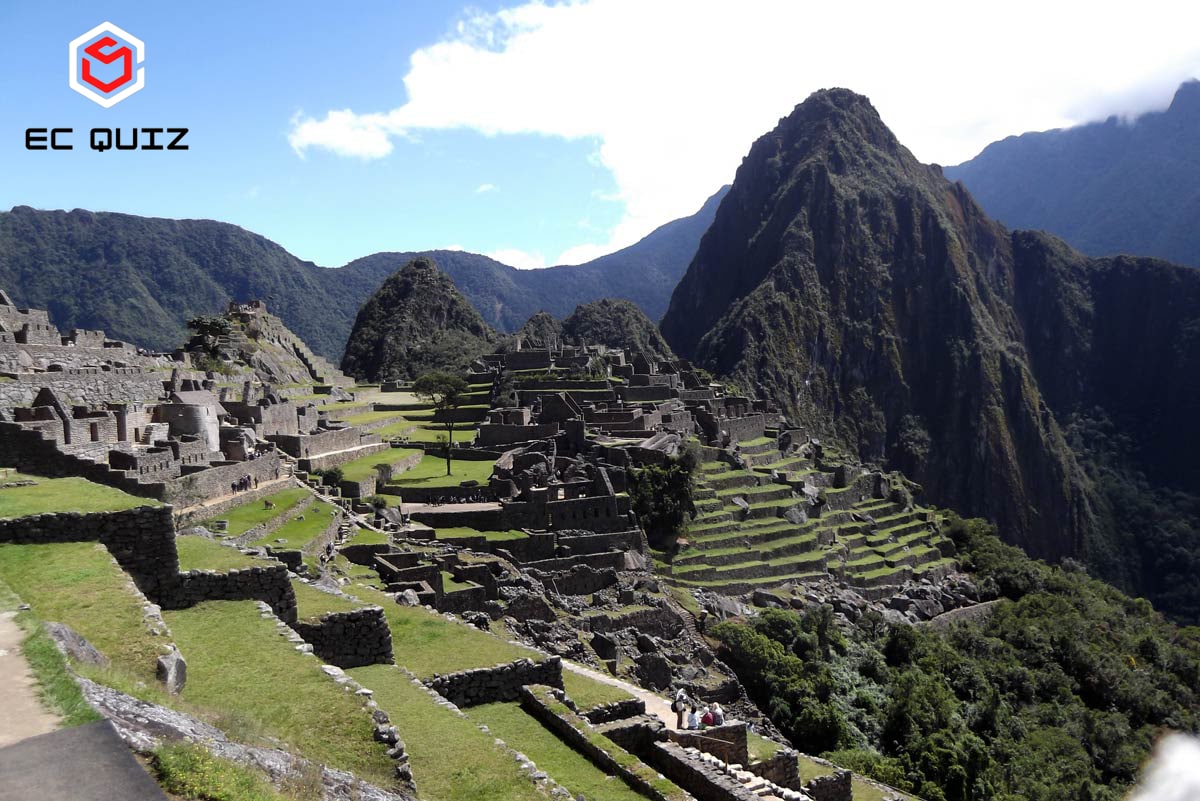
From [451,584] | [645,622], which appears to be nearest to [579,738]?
[451,584]

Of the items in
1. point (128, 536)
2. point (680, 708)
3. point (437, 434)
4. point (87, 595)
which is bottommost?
point (680, 708)

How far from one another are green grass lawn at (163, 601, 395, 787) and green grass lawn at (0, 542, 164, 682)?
540 mm

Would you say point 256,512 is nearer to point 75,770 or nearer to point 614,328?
point 75,770

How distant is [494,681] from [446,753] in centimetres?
235

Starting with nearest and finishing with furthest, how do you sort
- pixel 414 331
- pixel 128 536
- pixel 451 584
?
1. pixel 128 536
2. pixel 451 584
3. pixel 414 331

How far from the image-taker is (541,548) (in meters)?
28.2

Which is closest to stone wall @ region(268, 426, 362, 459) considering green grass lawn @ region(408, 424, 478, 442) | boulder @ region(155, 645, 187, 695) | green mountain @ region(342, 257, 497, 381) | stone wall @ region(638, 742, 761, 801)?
green grass lawn @ region(408, 424, 478, 442)

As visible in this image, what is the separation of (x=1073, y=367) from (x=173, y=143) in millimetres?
216607

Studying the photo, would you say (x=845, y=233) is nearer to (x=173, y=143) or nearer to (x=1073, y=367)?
(x=1073, y=367)

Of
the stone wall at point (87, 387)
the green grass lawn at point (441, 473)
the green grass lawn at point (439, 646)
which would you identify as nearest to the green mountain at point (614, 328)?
the green grass lawn at point (441, 473)

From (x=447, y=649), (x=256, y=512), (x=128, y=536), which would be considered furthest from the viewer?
(x=256, y=512)

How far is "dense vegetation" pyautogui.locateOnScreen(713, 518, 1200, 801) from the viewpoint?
24859 mm

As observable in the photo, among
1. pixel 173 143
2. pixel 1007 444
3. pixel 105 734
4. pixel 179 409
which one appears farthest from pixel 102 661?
pixel 1007 444

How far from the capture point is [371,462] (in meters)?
34.5
